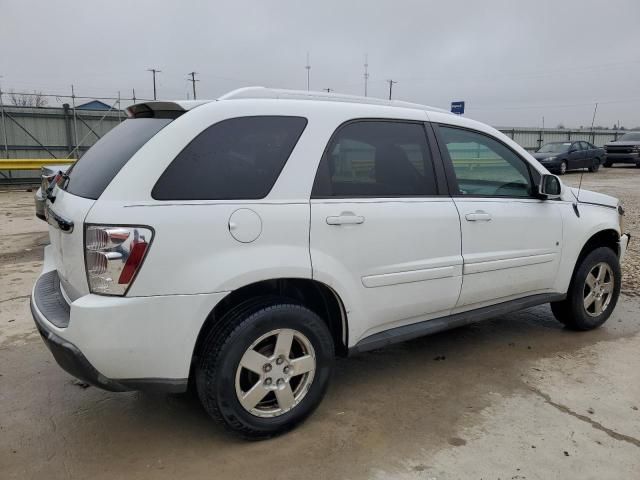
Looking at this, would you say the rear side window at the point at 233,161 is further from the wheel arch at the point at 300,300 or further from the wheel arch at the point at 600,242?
the wheel arch at the point at 600,242

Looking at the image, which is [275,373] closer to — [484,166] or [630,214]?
[484,166]

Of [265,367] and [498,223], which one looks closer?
[265,367]

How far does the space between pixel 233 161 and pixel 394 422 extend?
1.74 meters

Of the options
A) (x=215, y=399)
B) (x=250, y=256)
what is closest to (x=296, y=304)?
(x=250, y=256)

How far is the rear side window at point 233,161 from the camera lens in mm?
2533

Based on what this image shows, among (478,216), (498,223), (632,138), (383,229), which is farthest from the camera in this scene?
(632,138)

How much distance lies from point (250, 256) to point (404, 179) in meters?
1.20

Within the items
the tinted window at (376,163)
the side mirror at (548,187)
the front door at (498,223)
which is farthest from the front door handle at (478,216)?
the side mirror at (548,187)

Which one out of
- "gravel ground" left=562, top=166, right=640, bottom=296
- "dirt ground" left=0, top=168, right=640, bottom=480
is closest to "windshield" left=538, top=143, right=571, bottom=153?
"gravel ground" left=562, top=166, right=640, bottom=296

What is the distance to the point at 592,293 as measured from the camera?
14.6ft

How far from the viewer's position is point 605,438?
9.48ft

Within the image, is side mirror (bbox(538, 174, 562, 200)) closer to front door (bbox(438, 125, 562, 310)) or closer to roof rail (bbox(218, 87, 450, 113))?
front door (bbox(438, 125, 562, 310))

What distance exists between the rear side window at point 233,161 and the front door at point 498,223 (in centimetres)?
127

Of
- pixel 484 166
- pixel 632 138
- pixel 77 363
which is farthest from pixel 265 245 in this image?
pixel 632 138
